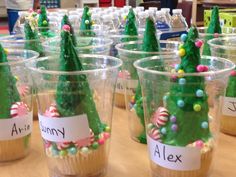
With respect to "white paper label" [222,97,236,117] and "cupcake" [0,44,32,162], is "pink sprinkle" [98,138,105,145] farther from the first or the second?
"white paper label" [222,97,236,117]

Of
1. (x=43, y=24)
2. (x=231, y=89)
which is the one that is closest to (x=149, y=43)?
(x=231, y=89)

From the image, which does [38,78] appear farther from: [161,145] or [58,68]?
[161,145]

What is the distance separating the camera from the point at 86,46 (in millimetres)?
814

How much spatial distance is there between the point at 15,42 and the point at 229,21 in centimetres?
74

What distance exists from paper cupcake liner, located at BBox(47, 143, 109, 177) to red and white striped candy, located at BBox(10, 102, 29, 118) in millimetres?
121

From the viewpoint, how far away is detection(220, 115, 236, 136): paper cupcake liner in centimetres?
76

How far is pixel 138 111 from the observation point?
0.74m

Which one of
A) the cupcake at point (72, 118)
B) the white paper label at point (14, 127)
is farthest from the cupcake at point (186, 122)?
the white paper label at point (14, 127)

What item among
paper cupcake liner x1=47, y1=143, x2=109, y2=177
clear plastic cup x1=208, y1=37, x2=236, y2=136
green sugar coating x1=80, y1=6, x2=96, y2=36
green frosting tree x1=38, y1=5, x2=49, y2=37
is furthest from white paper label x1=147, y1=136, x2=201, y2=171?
green frosting tree x1=38, y1=5, x2=49, y2=37

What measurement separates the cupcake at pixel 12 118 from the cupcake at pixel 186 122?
261 mm

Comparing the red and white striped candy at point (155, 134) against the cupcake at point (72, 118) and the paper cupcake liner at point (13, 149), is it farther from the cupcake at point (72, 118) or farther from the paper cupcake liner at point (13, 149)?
the paper cupcake liner at point (13, 149)

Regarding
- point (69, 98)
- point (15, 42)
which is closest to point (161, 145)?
point (69, 98)

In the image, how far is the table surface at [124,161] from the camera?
645 millimetres

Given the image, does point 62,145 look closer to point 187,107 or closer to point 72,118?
point 72,118
